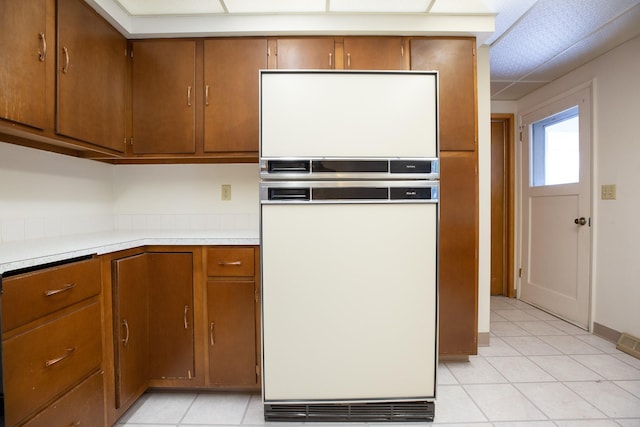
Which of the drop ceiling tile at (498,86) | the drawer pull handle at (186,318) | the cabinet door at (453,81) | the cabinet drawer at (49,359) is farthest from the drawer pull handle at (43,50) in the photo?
the drop ceiling tile at (498,86)

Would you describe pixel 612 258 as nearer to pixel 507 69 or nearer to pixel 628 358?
pixel 628 358

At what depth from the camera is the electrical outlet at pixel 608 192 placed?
237cm

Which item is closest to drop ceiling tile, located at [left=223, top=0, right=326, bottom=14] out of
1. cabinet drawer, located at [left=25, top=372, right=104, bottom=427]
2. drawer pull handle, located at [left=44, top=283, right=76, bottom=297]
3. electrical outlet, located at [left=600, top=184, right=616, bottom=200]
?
drawer pull handle, located at [left=44, top=283, right=76, bottom=297]

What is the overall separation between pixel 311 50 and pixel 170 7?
2.79ft

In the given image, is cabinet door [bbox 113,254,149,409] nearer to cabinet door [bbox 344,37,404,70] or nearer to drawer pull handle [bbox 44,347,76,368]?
→ drawer pull handle [bbox 44,347,76,368]

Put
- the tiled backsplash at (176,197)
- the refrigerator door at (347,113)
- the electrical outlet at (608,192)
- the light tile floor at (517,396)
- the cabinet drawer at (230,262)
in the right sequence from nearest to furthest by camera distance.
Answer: the refrigerator door at (347,113)
the light tile floor at (517,396)
the cabinet drawer at (230,262)
the tiled backsplash at (176,197)
the electrical outlet at (608,192)

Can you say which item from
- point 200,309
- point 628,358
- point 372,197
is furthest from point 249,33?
point 628,358

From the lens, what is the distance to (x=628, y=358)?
2.13 metres

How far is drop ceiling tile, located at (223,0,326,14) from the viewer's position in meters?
1.76

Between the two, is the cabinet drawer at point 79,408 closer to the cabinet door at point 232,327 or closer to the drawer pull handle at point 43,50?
the cabinet door at point 232,327

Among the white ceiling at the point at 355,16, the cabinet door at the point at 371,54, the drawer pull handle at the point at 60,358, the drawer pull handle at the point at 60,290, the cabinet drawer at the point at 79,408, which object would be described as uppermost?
the white ceiling at the point at 355,16

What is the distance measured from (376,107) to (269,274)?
94 centimetres

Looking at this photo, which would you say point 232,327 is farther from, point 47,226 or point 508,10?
point 508,10

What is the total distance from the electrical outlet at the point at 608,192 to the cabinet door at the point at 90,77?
3.54m
